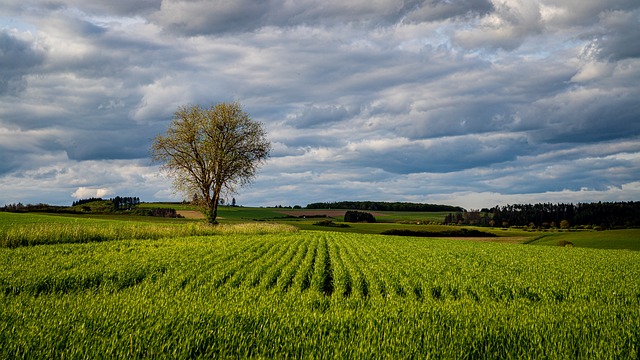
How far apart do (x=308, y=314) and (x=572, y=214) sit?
120 m

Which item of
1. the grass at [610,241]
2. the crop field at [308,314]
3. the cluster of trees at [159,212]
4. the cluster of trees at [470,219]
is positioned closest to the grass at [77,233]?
the crop field at [308,314]

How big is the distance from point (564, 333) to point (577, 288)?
916 cm

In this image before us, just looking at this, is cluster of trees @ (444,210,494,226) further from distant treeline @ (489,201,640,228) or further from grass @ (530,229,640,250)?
grass @ (530,229,640,250)

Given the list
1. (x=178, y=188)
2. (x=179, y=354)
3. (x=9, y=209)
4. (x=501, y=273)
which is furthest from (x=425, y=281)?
(x=9, y=209)

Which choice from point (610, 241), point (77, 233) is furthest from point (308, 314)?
point (610, 241)

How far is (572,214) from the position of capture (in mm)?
111562

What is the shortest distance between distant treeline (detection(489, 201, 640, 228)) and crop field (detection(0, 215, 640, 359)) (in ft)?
324

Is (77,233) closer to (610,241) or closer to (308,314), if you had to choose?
(308,314)

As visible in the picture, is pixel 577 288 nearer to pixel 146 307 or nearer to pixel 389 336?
pixel 389 336

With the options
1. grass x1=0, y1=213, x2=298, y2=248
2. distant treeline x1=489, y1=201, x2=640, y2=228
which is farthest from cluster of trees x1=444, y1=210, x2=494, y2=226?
grass x1=0, y1=213, x2=298, y2=248

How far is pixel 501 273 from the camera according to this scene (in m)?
20.2

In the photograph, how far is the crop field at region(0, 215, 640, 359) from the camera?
782cm

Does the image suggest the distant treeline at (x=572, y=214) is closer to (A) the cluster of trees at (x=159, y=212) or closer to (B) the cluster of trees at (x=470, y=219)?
(B) the cluster of trees at (x=470, y=219)

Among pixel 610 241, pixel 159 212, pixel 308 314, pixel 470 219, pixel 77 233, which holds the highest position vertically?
pixel 159 212
